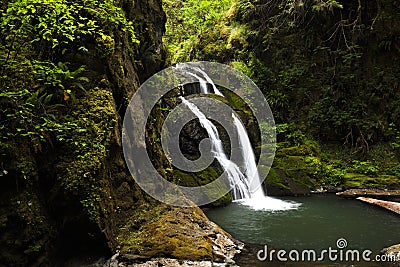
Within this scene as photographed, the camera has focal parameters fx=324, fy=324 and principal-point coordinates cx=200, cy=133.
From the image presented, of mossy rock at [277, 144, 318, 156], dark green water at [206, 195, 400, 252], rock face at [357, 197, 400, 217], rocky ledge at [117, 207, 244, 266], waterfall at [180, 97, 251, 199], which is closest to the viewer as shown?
rocky ledge at [117, 207, 244, 266]

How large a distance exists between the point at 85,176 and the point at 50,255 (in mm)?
1154

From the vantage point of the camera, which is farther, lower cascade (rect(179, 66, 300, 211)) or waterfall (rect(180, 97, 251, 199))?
waterfall (rect(180, 97, 251, 199))

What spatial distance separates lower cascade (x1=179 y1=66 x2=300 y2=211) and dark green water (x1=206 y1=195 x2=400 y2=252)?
23.7 inches

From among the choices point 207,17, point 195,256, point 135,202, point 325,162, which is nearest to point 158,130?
point 135,202

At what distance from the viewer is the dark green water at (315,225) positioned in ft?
22.2

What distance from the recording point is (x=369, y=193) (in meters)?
11.0

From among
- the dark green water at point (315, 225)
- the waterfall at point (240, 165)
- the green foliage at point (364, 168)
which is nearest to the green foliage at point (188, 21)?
the waterfall at point (240, 165)

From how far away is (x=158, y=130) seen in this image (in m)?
8.60

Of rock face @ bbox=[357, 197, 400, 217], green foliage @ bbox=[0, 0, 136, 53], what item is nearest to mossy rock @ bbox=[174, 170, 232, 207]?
rock face @ bbox=[357, 197, 400, 217]

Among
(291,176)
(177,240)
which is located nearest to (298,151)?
(291,176)

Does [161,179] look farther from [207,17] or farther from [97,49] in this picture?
[207,17]

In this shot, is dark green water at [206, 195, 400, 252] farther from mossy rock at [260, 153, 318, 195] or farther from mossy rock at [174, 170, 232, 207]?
mossy rock at [260, 153, 318, 195]

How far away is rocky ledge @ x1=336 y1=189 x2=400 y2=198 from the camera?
10822 mm

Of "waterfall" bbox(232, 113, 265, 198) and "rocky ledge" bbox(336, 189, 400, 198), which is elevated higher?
"waterfall" bbox(232, 113, 265, 198)
